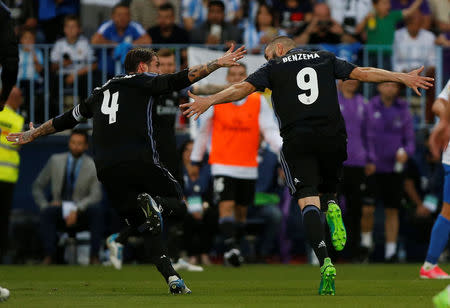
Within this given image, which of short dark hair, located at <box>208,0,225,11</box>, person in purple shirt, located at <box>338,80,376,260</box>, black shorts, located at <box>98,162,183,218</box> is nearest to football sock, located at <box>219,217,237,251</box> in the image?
person in purple shirt, located at <box>338,80,376,260</box>

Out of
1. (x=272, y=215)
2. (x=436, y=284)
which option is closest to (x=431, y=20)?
(x=272, y=215)

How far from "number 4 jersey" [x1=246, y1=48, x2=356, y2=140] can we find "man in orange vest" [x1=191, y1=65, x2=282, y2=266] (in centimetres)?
511

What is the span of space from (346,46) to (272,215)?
3.03 meters

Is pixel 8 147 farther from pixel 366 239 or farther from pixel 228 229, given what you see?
pixel 366 239

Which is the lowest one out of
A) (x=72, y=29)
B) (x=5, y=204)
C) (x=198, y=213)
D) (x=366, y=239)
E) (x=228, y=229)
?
(x=366, y=239)

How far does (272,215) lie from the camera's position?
16531mm

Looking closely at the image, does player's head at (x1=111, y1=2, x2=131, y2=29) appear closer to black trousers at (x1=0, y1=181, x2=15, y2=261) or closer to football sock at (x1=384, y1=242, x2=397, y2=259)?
black trousers at (x1=0, y1=181, x2=15, y2=261)

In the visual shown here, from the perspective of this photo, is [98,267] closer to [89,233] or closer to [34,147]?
[89,233]

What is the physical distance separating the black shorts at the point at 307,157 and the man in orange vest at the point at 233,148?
4.98m

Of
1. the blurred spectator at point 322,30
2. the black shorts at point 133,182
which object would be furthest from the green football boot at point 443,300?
the blurred spectator at point 322,30

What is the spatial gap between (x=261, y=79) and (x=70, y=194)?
766 centimetres

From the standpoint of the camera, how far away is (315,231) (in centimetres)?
919

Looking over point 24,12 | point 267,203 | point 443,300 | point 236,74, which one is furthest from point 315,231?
point 24,12

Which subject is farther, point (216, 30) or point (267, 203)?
point (216, 30)
